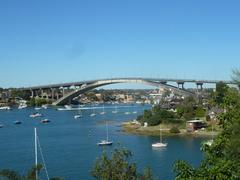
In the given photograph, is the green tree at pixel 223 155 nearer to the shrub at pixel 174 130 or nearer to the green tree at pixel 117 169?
the green tree at pixel 117 169

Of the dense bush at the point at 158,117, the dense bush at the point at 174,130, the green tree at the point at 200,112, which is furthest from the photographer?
the green tree at the point at 200,112

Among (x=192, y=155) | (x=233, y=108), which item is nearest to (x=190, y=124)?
(x=192, y=155)

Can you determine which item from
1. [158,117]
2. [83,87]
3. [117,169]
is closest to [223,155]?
[117,169]

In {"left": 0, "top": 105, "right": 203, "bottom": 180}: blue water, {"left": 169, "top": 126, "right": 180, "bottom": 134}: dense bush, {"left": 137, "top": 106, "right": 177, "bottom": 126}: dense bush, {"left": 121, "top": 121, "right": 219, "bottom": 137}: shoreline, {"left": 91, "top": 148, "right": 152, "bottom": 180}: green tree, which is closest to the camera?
{"left": 91, "top": 148, "right": 152, "bottom": 180}: green tree

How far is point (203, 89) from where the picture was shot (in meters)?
49.3

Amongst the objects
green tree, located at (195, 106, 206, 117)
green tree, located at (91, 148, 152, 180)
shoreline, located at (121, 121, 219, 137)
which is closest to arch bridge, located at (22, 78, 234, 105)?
green tree, located at (195, 106, 206, 117)

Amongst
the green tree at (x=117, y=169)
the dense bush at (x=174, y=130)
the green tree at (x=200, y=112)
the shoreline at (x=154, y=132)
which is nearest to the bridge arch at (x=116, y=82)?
the green tree at (x=200, y=112)

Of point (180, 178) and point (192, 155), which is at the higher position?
point (180, 178)

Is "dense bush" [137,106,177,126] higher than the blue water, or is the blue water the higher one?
"dense bush" [137,106,177,126]

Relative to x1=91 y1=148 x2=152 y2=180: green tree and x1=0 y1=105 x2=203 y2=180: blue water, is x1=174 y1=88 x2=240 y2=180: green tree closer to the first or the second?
x1=91 y1=148 x2=152 y2=180: green tree

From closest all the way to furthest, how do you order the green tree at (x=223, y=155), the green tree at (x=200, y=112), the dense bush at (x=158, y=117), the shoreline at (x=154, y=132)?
the green tree at (x=223, y=155) → the shoreline at (x=154, y=132) → the dense bush at (x=158, y=117) → the green tree at (x=200, y=112)

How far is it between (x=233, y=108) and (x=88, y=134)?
2073cm

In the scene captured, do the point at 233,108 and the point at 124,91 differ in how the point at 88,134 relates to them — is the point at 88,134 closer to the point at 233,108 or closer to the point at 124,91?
the point at 233,108

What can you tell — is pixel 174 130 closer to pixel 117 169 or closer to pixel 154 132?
pixel 154 132
